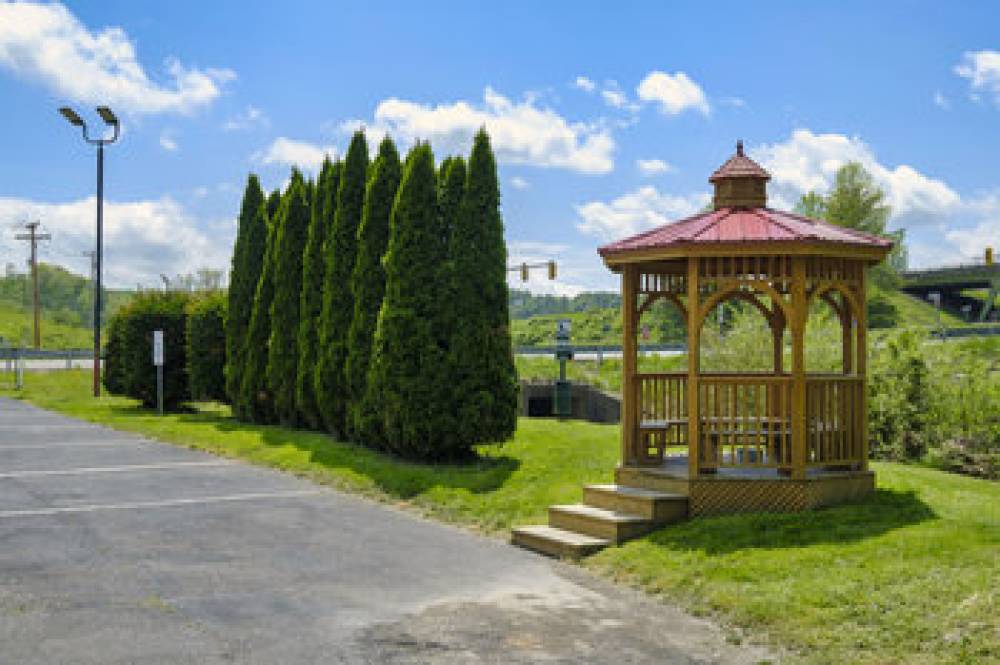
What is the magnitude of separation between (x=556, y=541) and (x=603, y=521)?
0.51 meters

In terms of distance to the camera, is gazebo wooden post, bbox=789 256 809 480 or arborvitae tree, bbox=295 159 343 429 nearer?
gazebo wooden post, bbox=789 256 809 480

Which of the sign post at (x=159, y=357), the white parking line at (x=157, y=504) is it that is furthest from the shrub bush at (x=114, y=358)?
the white parking line at (x=157, y=504)

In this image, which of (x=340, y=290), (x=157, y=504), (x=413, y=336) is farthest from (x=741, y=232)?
(x=340, y=290)

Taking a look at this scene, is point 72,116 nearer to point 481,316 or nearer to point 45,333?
point 481,316

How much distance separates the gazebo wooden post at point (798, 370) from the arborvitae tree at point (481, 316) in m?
5.24

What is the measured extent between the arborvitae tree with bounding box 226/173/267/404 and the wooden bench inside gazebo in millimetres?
12978

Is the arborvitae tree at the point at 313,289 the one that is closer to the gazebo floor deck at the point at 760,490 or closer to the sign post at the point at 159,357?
the sign post at the point at 159,357

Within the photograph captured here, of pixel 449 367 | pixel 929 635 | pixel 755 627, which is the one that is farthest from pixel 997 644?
pixel 449 367

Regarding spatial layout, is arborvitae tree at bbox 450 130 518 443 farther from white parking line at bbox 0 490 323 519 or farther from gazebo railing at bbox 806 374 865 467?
gazebo railing at bbox 806 374 865 467

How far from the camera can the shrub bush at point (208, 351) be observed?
954 inches

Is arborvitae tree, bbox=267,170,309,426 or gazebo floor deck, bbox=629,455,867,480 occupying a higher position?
arborvitae tree, bbox=267,170,309,426

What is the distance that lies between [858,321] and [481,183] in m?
6.13

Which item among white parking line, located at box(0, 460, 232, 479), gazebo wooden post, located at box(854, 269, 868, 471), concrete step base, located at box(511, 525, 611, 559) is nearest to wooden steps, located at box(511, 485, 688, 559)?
concrete step base, located at box(511, 525, 611, 559)

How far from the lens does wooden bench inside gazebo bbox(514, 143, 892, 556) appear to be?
388 inches
